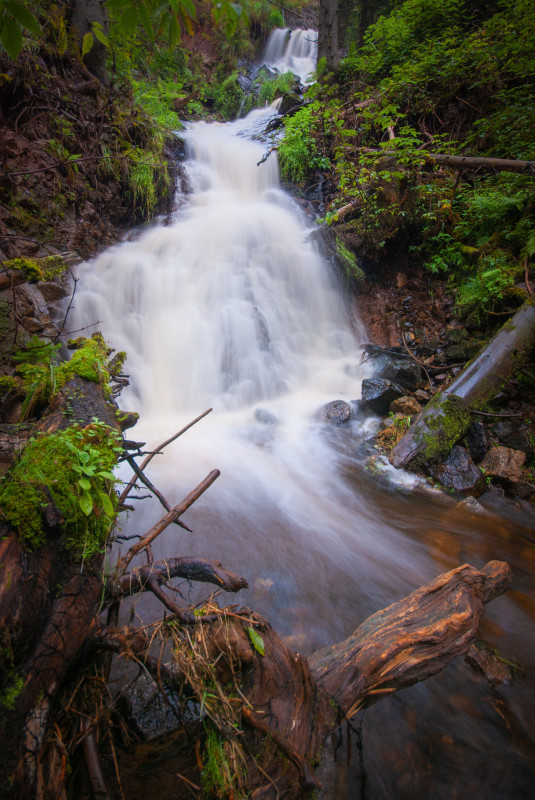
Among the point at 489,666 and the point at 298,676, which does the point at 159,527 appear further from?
the point at 489,666

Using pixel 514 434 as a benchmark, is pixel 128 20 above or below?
above

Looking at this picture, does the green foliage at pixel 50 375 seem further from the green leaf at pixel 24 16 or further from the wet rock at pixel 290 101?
the wet rock at pixel 290 101

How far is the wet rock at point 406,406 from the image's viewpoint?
5090 mm

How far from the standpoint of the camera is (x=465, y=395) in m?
4.62

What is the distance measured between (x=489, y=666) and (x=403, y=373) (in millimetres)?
4080

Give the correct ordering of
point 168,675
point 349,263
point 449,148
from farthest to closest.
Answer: point 349,263
point 449,148
point 168,675

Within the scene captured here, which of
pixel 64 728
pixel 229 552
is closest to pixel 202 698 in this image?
pixel 64 728

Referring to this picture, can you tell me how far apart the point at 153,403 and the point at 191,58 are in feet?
61.2

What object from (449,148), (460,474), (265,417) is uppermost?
(449,148)

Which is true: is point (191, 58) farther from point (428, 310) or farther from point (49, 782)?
point (49, 782)

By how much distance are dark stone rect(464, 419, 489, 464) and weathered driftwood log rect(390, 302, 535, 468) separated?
0.59 ft

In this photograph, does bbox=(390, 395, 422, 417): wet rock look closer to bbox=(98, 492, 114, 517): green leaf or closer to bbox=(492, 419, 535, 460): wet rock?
bbox=(492, 419, 535, 460): wet rock

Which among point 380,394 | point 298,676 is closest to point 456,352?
point 380,394

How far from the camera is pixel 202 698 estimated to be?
121cm
